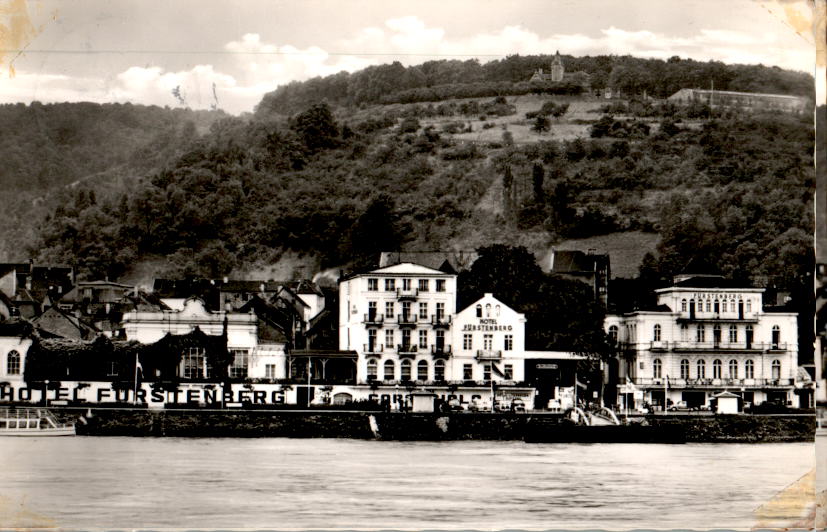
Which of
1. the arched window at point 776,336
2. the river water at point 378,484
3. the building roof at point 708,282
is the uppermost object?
the building roof at point 708,282

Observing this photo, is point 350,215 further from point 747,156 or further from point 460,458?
point 460,458

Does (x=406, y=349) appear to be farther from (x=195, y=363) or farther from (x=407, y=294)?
(x=195, y=363)

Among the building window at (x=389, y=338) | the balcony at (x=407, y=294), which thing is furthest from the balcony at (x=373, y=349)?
the balcony at (x=407, y=294)

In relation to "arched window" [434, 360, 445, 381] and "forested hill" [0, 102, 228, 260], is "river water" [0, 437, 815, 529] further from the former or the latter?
"arched window" [434, 360, 445, 381]

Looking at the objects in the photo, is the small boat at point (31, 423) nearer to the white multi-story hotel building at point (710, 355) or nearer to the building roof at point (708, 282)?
the white multi-story hotel building at point (710, 355)

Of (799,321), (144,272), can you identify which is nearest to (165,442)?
(144,272)

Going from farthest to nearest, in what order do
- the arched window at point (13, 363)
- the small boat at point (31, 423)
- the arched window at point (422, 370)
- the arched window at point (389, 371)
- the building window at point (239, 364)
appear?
the arched window at point (422, 370) < the arched window at point (389, 371) < the building window at point (239, 364) < the arched window at point (13, 363) < the small boat at point (31, 423)
